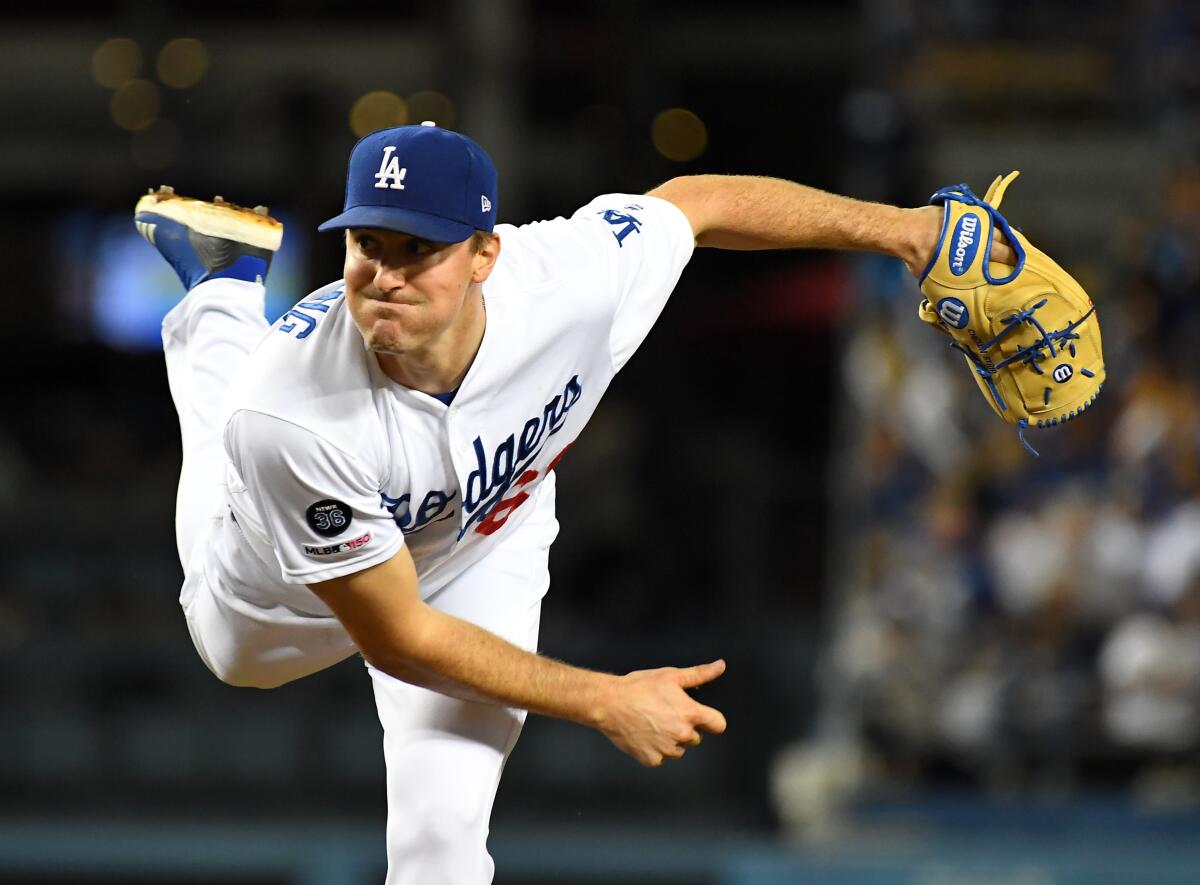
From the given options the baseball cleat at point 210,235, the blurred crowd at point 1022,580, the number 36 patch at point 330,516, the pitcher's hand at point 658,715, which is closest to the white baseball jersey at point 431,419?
the number 36 patch at point 330,516

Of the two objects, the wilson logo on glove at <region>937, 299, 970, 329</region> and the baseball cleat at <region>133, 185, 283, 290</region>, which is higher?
the wilson logo on glove at <region>937, 299, 970, 329</region>

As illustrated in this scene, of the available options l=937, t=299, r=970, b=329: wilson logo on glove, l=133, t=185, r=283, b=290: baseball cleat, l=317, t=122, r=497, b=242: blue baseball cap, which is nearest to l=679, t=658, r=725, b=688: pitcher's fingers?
l=317, t=122, r=497, b=242: blue baseball cap

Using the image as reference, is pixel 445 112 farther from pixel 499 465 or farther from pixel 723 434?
pixel 499 465

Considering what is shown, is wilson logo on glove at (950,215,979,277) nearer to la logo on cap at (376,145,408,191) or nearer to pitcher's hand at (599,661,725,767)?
pitcher's hand at (599,661,725,767)

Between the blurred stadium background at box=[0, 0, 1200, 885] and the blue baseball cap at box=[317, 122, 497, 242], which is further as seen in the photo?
the blurred stadium background at box=[0, 0, 1200, 885]

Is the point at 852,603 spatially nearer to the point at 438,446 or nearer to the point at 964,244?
the point at 964,244

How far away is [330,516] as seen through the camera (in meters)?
2.96

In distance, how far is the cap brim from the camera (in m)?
2.83

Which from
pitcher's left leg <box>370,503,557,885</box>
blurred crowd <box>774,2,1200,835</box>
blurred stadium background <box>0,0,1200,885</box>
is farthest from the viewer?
blurred crowd <box>774,2,1200,835</box>

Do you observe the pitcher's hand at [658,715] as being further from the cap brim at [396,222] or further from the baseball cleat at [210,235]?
the baseball cleat at [210,235]

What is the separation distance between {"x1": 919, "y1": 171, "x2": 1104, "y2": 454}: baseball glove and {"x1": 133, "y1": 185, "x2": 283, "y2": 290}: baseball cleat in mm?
1496

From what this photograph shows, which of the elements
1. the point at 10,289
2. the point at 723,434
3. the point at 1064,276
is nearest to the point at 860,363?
the point at 723,434

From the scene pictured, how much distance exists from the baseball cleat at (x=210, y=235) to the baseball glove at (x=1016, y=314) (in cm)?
150

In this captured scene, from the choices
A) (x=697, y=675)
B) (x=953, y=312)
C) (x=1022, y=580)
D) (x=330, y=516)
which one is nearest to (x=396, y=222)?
(x=330, y=516)
